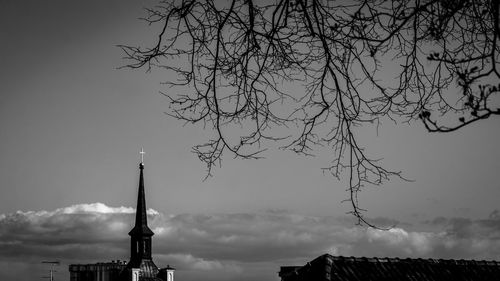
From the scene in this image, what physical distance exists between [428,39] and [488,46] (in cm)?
44

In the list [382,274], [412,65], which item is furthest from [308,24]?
[382,274]

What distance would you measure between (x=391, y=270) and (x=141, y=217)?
138ft

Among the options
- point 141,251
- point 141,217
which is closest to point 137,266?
point 141,251

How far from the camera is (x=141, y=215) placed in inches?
2362

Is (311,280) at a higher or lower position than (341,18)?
lower

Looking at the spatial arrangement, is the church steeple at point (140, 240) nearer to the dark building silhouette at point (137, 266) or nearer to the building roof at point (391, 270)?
the dark building silhouette at point (137, 266)

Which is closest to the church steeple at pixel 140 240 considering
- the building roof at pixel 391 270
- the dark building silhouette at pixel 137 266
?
the dark building silhouette at pixel 137 266

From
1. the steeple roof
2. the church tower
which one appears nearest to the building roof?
the church tower

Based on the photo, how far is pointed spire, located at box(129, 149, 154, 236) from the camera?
5883cm

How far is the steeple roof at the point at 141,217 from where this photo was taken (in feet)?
193

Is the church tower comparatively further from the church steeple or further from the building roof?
the building roof

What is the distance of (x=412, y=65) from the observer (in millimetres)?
5750

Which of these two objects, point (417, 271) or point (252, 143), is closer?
point (252, 143)

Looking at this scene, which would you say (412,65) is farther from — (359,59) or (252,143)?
(252,143)
